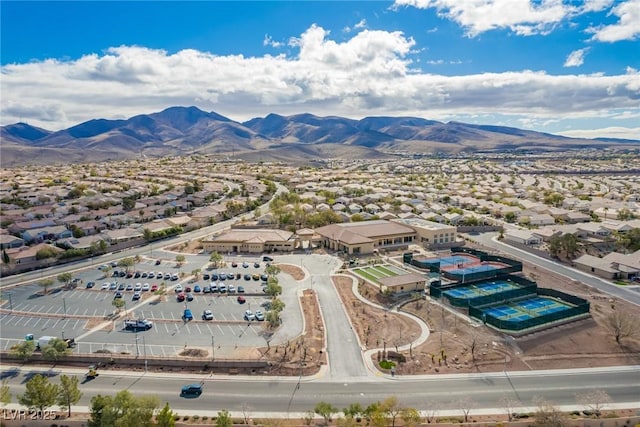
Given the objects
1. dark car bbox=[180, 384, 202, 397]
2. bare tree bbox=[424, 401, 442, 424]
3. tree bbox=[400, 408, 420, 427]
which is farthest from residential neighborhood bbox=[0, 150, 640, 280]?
tree bbox=[400, 408, 420, 427]

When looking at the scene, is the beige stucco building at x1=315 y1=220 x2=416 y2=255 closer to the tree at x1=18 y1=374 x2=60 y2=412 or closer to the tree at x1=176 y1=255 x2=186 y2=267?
the tree at x1=176 y1=255 x2=186 y2=267

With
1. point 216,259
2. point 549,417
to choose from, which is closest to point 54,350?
point 216,259

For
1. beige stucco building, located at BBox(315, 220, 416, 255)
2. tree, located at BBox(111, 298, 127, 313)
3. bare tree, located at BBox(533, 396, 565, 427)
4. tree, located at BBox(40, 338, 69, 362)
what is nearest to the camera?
bare tree, located at BBox(533, 396, 565, 427)

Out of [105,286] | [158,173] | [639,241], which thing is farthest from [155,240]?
[158,173]

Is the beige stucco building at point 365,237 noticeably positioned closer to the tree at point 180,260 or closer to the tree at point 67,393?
the tree at point 180,260

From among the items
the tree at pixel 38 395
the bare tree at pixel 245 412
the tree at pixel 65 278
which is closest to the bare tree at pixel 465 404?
the bare tree at pixel 245 412

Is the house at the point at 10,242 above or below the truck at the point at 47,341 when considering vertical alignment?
above
